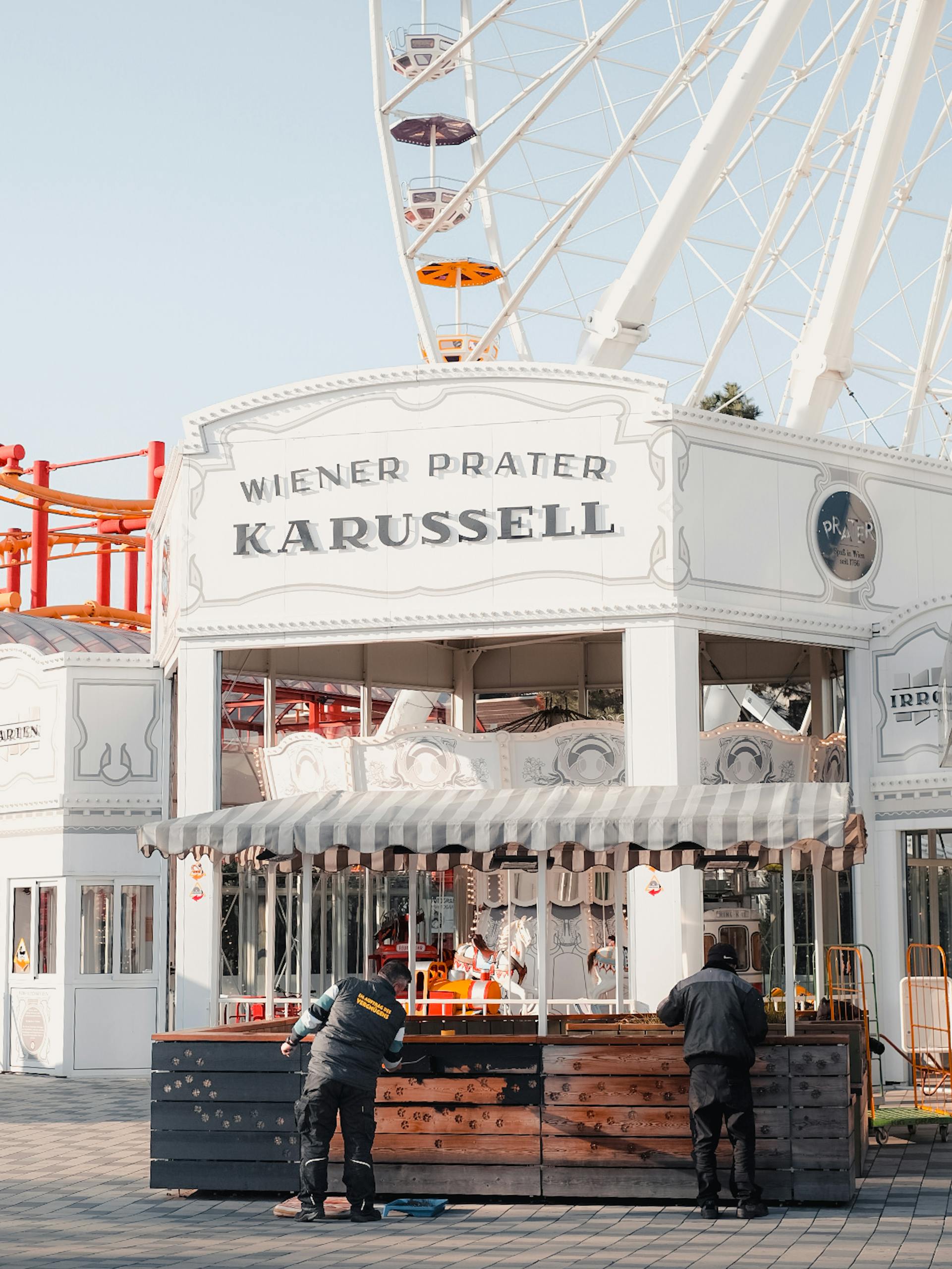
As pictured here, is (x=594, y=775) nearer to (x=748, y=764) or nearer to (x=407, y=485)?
(x=748, y=764)

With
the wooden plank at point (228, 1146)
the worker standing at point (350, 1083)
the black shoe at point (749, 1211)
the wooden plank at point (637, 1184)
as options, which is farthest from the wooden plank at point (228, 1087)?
the black shoe at point (749, 1211)

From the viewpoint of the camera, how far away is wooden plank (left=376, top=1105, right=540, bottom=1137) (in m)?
11.3

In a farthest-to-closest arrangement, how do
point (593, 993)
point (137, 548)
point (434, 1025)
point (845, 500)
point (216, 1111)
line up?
point (137, 548)
point (593, 993)
point (845, 500)
point (434, 1025)
point (216, 1111)

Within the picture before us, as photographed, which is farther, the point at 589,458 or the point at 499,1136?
the point at 589,458

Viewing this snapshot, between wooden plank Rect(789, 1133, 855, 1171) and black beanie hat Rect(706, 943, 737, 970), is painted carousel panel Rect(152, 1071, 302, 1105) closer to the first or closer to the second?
black beanie hat Rect(706, 943, 737, 970)

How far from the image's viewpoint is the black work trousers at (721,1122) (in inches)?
416

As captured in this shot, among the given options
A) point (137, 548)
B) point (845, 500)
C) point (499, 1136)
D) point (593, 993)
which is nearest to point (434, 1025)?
point (499, 1136)

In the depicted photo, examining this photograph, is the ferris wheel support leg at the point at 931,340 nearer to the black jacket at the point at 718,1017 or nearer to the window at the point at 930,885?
the window at the point at 930,885

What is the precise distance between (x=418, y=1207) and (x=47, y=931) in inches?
448

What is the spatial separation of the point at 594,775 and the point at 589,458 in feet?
13.2

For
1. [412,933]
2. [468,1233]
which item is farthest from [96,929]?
[468,1233]

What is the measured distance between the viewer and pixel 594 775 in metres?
20.0

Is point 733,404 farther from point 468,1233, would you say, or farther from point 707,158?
point 468,1233

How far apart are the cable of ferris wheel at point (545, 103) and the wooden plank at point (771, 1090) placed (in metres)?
15.8
